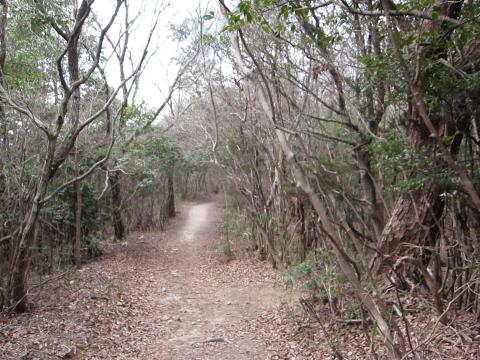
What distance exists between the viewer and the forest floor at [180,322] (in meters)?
5.13

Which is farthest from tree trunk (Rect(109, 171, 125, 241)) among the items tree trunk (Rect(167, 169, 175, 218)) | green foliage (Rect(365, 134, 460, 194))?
green foliage (Rect(365, 134, 460, 194))

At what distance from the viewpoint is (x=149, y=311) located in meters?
7.65

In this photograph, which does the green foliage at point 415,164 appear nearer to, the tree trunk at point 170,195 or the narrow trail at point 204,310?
the narrow trail at point 204,310

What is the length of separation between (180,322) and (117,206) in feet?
24.6

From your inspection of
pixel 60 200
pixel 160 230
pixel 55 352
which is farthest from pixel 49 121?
pixel 160 230

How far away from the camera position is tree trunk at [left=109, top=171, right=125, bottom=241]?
13.2 meters

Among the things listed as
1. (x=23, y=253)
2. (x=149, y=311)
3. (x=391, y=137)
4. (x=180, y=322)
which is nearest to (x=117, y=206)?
(x=149, y=311)

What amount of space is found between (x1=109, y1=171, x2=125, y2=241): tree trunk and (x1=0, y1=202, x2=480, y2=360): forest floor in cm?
253

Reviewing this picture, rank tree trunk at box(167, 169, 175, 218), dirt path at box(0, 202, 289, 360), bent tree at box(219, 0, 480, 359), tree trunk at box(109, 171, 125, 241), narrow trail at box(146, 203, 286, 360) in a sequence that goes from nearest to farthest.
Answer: bent tree at box(219, 0, 480, 359) < dirt path at box(0, 202, 289, 360) < narrow trail at box(146, 203, 286, 360) < tree trunk at box(109, 171, 125, 241) < tree trunk at box(167, 169, 175, 218)

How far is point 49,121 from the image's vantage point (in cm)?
815

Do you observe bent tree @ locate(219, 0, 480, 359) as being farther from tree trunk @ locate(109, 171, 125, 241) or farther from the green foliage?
tree trunk @ locate(109, 171, 125, 241)

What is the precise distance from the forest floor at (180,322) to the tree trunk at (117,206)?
2.53m

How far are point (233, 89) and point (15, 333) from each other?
28.6ft

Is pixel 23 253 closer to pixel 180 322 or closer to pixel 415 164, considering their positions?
pixel 180 322
